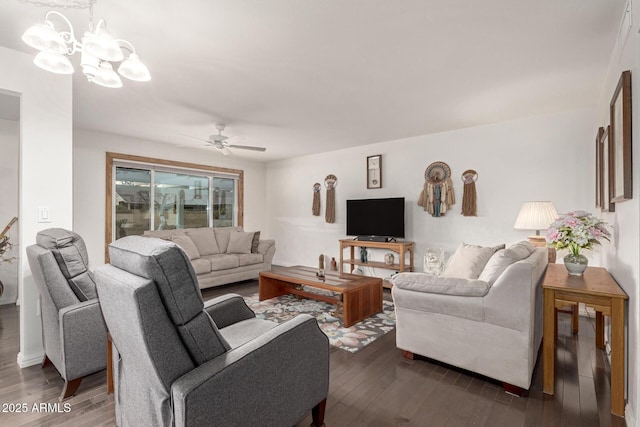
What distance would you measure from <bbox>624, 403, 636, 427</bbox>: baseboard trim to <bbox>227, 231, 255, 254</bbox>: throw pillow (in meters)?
4.82

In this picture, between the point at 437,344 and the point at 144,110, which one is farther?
the point at 144,110

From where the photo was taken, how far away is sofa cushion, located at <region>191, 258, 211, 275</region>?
4.59m

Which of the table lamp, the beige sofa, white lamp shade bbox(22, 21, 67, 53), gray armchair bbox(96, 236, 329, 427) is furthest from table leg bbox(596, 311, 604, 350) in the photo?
Result: the beige sofa

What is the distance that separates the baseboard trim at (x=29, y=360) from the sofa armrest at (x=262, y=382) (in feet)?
7.19

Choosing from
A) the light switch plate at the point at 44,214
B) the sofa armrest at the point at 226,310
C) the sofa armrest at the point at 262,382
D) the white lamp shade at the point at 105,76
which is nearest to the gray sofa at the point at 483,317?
the sofa armrest at the point at 262,382

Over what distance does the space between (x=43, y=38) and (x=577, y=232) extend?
3.46m

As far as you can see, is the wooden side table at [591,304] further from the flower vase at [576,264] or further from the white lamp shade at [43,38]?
the white lamp shade at [43,38]

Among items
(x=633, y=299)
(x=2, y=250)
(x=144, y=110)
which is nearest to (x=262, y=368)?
(x=633, y=299)

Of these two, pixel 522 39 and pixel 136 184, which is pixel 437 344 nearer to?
pixel 522 39

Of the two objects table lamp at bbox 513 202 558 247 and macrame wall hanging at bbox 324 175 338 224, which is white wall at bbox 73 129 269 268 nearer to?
macrame wall hanging at bbox 324 175 338 224

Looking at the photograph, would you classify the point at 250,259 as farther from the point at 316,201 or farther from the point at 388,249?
the point at 388,249

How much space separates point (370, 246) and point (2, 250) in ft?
16.2

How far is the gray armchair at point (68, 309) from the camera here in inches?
77.7

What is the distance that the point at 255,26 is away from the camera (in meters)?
2.07
